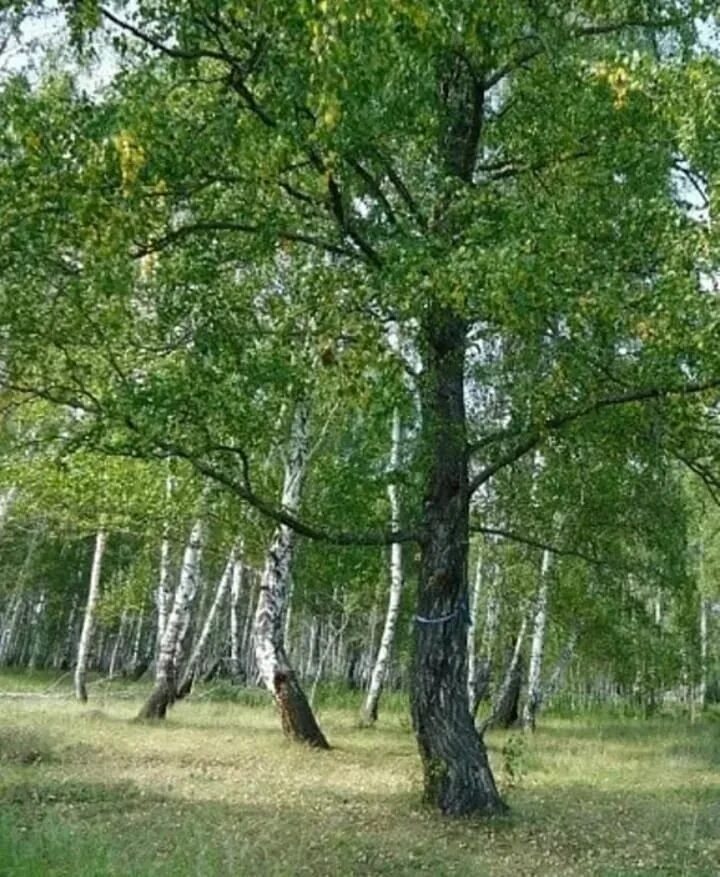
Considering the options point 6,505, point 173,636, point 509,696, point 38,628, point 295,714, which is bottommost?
point 295,714

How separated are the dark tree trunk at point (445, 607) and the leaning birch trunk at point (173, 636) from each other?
9633 mm

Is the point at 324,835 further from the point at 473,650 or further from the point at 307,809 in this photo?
the point at 473,650

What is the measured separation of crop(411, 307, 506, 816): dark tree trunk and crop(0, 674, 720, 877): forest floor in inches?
17.3

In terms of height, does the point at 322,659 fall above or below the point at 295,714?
above

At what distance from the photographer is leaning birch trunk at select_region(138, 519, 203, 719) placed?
20.1 m

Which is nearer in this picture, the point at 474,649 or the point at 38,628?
the point at 474,649

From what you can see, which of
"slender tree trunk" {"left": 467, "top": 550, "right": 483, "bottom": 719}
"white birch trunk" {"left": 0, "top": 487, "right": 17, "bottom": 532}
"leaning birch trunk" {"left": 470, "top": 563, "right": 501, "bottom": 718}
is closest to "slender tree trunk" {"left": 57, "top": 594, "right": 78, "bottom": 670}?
"white birch trunk" {"left": 0, "top": 487, "right": 17, "bottom": 532}

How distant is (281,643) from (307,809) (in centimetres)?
693

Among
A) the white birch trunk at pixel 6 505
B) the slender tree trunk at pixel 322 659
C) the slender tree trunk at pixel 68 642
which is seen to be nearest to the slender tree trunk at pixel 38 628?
the slender tree trunk at pixel 68 642

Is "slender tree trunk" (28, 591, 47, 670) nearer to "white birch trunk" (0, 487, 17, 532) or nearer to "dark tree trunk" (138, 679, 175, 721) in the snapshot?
"white birch trunk" (0, 487, 17, 532)

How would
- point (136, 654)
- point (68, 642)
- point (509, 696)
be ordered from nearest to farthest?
point (509, 696), point (136, 654), point (68, 642)

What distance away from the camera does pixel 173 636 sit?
20.5 m

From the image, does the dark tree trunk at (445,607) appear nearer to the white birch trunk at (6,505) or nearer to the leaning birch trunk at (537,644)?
the leaning birch trunk at (537,644)

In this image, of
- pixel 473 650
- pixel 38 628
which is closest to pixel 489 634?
pixel 473 650
